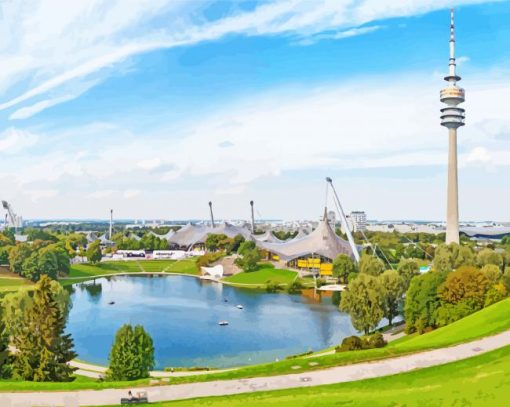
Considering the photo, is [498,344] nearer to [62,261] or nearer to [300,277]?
[300,277]

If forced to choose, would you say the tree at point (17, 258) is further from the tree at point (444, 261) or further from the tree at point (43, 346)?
the tree at point (444, 261)

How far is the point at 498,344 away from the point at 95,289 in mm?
56465

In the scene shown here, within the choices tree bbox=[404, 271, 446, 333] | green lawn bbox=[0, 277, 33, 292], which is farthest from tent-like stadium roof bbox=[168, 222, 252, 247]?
tree bbox=[404, 271, 446, 333]

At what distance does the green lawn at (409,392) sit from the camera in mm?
16156

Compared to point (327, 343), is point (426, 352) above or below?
above

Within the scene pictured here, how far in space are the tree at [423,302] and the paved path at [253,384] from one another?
1284 centimetres

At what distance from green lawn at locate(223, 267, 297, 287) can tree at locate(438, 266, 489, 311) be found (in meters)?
38.4

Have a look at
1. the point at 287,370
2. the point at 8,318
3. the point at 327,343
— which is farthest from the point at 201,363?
the point at 287,370

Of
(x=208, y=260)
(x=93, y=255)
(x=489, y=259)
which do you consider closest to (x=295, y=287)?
(x=489, y=259)

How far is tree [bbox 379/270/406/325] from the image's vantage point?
38928mm

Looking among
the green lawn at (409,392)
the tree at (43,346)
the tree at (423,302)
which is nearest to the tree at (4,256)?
the tree at (43,346)

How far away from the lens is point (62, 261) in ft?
247

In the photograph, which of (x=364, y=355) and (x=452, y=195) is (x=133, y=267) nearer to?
(x=452, y=195)

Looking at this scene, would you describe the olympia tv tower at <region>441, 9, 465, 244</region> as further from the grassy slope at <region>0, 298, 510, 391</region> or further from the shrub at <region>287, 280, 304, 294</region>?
the grassy slope at <region>0, 298, 510, 391</region>
